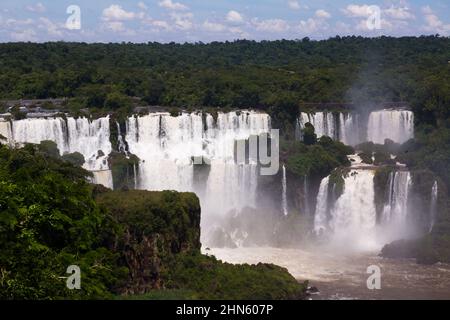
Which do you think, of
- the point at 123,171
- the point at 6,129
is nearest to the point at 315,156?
the point at 123,171

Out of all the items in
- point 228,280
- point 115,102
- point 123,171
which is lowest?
point 228,280

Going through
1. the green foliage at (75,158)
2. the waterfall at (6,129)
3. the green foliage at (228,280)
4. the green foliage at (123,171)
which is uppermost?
the waterfall at (6,129)

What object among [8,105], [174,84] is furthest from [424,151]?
[8,105]

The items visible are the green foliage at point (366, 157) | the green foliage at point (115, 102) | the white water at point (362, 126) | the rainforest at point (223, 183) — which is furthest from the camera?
the white water at point (362, 126)

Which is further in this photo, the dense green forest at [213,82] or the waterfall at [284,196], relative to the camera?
the dense green forest at [213,82]

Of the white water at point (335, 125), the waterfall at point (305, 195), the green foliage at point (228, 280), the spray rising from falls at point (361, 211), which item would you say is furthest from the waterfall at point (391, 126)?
the green foliage at point (228, 280)

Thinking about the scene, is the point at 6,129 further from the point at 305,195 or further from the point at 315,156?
the point at 315,156

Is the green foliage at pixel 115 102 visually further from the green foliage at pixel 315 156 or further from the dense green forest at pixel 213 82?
the green foliage at pixel 315 156
